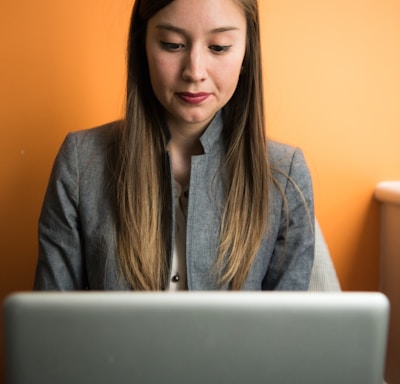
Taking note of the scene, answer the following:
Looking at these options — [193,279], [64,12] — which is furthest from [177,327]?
[64,12]

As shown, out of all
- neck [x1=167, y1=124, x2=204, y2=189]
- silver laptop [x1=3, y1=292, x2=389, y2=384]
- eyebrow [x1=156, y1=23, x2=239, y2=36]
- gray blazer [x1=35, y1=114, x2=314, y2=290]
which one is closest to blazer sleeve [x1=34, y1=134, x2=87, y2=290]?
gray blazer [x1=35, y1=114, x2=314, y2=290]

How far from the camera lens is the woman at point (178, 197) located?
1.15m

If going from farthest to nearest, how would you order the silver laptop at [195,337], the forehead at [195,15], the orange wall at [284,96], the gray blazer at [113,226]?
the orange wall at [284,96] < the gray blazer at [113,226] < the forehead at [195,15] < the silver laptop at [195,337]

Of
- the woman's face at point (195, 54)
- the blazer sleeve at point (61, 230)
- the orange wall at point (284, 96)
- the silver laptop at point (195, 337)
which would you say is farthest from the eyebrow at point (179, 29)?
the silver laptop at point (195, 337)

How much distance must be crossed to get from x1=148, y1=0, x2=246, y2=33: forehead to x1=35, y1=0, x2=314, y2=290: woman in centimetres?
5

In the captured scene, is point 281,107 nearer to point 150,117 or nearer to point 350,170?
point 350,170

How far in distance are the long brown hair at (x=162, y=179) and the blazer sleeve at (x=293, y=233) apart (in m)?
0.05

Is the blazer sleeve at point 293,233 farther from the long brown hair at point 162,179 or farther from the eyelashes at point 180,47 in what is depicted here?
the eyelashes at point 180,47

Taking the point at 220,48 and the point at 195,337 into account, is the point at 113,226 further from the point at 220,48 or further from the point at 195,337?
the point at 195,337

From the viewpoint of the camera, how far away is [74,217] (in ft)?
3.88

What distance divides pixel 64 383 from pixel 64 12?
3.34ft

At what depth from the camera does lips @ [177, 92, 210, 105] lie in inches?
42.9

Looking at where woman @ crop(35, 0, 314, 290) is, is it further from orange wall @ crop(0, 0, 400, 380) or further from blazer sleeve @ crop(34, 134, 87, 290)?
orange wall @ crop(0, 0, 400, 380)

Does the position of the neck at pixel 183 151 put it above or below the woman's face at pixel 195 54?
below
